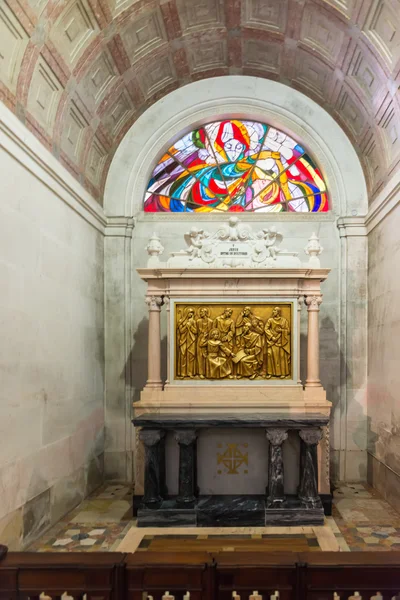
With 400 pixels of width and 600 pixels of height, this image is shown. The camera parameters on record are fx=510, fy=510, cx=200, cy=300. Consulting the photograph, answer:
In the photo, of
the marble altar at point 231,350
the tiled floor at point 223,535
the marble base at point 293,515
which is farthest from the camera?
the marble altar at point 231,350

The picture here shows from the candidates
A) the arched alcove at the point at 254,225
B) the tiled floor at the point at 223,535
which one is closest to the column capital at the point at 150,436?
the tiled floor at the point at 223,535

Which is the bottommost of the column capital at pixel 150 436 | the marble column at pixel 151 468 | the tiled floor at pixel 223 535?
the tiled floor at pixel 223 535

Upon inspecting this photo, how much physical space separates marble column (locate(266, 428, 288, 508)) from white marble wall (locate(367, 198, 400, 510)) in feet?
4.75

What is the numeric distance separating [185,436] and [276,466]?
1.09 meters

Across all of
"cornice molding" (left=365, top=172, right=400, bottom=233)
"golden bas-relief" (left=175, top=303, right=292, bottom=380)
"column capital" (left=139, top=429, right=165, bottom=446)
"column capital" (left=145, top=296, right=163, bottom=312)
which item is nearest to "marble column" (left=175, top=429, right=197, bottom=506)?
"column capital" (left=139, top=429, right=165, bottom=446)

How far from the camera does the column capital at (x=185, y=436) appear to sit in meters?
5.81

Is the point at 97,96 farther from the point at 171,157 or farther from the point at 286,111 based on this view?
the point at 286,111

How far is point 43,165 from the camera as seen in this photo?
5391mm

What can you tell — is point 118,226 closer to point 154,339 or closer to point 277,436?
point 154,339

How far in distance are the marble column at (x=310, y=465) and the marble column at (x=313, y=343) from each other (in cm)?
70

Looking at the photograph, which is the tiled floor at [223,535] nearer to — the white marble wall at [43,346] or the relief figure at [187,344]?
the white marble wall at [43,346]

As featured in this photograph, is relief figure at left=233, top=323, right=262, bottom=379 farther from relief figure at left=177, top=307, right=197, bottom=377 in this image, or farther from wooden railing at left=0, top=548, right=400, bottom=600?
wooden railing at left=0, top=548, right=400, bottom=600

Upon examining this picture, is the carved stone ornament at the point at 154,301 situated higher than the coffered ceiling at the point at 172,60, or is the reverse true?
the coffered ceiling at the point at 172,60

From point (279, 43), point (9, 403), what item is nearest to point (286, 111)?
point (279, 43)
